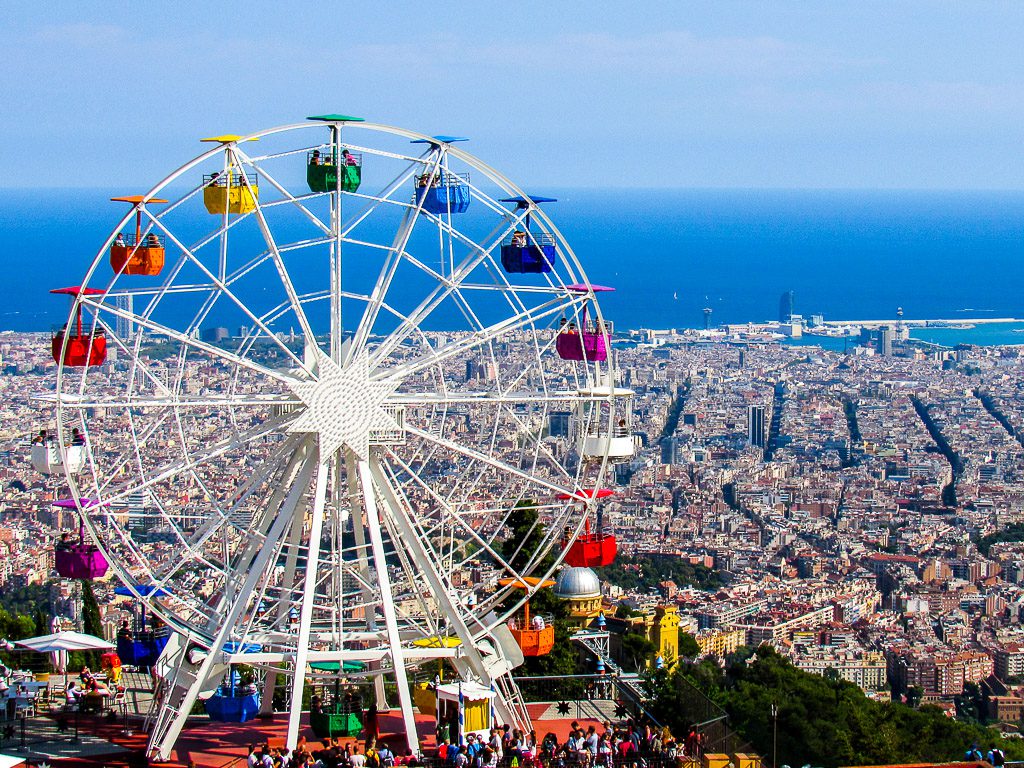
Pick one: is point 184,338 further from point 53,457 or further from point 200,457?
point 53,457

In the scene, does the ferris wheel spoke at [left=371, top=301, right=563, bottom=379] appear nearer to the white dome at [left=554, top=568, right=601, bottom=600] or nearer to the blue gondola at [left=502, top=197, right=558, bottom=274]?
the blue gondola at [left=502, top=197, right=558, bottom=274]

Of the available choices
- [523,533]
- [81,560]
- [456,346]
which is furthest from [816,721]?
[81,560]

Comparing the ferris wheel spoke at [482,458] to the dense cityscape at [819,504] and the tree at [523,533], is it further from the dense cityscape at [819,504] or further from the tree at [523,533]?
the dense cityscape at [819,504]

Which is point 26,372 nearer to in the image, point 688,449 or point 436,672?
point 688,449

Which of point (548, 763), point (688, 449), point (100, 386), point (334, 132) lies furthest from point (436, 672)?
point (688, 449)

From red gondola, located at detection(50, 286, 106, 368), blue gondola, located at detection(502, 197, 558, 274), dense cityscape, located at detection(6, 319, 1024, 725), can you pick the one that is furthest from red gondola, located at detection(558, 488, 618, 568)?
dense cityscape, located at detection(6, 319, 1024, 725)

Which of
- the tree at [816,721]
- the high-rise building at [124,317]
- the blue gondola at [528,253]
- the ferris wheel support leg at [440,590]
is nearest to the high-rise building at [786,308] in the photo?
the high-rise building at [124,317]
